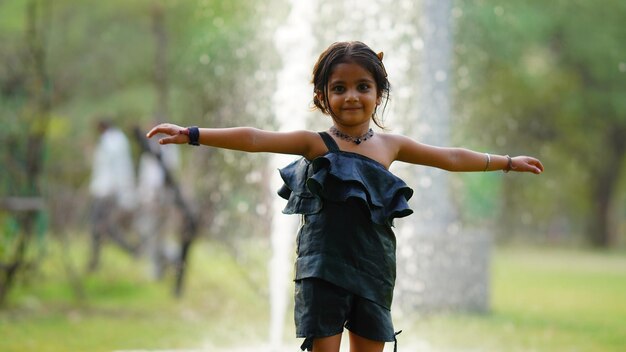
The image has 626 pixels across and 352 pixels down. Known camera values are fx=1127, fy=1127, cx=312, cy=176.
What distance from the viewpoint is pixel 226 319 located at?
337 inches

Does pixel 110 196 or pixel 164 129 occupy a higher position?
pixel 110 196

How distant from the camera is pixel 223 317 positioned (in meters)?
8.70

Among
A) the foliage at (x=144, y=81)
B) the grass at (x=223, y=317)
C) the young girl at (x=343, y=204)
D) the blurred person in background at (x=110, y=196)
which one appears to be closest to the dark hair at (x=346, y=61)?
the young girl at (x=343, y=204)

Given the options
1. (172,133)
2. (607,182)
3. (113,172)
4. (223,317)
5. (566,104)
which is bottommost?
(223,317)

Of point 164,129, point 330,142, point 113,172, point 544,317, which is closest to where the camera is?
point 164,129

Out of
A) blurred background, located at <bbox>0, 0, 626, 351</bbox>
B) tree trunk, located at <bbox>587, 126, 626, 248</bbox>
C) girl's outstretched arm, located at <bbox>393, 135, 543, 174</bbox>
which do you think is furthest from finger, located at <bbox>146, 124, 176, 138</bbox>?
tree trunk, located at <bbox>587, 126, 626, 248</bbox>

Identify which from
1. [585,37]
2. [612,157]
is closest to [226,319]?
[585,37]

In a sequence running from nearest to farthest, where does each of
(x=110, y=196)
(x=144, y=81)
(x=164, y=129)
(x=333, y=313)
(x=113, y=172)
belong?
1. (x=164, y=129)
2. (x=333, y=313)
3. (x=110, y=196)
4. (x=113, y=172)
5. (x=144, y=81)

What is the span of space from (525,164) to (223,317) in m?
5.24

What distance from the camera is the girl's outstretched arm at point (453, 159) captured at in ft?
12.1

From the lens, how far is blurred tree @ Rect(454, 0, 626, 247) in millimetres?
18828

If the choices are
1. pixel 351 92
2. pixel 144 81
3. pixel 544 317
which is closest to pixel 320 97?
pixel 351 92

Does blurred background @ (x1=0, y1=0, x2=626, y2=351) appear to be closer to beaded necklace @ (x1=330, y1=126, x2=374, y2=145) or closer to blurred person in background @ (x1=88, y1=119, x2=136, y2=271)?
blurred person in background @ (x1=88, y1=119, x2=136, y2=271)

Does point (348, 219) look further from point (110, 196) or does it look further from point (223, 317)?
point (110, 196)
